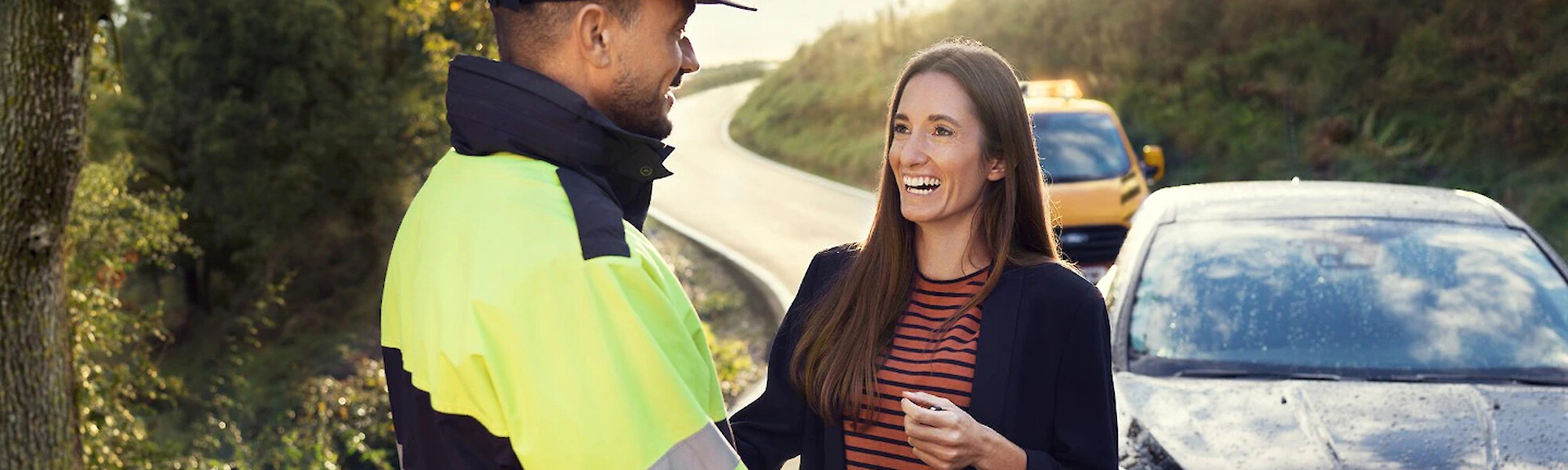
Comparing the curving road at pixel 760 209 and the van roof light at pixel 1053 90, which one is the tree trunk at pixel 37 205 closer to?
the curving road at pixel 760 209

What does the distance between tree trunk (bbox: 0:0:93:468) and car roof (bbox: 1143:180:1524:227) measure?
4.56m

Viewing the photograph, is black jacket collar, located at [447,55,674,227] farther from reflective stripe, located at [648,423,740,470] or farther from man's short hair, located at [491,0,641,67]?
reflective stripe, located at [648,423,740,470]

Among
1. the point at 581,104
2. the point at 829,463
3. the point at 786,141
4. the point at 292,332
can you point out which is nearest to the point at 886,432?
the point at 829,463

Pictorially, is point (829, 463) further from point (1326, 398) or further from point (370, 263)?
point (370, 263)

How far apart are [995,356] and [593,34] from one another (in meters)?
1.14

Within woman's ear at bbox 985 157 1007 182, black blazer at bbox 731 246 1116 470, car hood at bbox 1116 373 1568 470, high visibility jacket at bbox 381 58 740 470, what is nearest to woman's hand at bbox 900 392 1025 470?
black blazer at bbox 731 246 1116 470

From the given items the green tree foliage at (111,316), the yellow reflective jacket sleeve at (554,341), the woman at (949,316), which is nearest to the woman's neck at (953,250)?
the woman at (949,316)

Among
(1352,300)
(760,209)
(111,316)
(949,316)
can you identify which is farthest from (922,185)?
(760,209)

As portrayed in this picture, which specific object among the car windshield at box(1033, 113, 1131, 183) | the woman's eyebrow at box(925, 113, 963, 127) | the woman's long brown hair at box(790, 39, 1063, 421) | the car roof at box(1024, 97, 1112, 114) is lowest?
the woman's long brown hair at box(790, 39, 1063, 421)

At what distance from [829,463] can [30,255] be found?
4.82 m

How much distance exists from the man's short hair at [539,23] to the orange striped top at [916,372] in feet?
3.76

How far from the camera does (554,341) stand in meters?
1.59

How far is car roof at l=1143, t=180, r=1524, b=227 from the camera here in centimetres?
516

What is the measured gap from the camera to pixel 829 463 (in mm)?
2904
